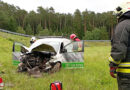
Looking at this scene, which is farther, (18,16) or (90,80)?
(18,16)

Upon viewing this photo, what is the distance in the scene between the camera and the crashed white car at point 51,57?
5.97 meters

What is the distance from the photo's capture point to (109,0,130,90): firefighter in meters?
2.36

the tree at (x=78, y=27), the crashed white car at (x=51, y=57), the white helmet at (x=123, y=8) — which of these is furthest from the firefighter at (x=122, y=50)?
the tree at (x=78, y=27)

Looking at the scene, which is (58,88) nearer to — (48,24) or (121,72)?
(121,72)

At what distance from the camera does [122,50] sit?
233 cm

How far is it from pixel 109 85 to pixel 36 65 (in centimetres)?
290

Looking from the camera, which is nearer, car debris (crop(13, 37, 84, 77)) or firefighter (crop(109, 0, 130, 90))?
firefighter (crop(109, 0, 130, 90))

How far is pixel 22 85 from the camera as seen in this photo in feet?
14.4

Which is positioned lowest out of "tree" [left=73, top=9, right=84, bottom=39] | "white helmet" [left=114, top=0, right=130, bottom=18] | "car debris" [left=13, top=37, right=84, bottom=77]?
"car debris" [left=13, top=37, right=84, bottom=77]

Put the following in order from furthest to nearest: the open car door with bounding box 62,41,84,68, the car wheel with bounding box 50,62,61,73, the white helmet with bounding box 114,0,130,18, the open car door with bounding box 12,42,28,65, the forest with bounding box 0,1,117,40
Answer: the forest with bounding box 0,1,117,40
the open car door with bounding box 12,42,28,65
the open car door with bounding box 62,41,84,68
the car wheel with bounding box 50,62,61,73
the white helmet with bounding box 114,0,130,18

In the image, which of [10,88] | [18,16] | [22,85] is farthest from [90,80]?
[18,16]

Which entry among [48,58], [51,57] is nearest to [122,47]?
[51,57]

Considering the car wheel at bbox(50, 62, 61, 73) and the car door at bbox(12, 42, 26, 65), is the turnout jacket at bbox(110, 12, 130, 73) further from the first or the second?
the car door at bbox(12, 42, 26, 65)

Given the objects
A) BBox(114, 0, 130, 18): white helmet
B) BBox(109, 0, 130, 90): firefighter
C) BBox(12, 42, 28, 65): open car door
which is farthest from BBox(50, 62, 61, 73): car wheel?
BBox(114, 0, 130, 18): white helmet
